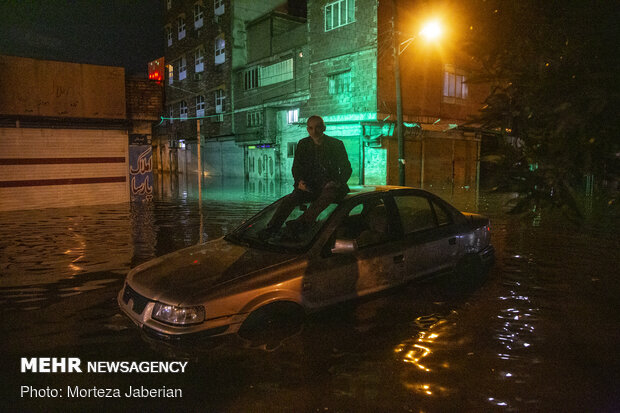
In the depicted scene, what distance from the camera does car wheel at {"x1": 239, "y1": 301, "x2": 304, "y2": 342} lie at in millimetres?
3789

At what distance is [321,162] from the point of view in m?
5.32

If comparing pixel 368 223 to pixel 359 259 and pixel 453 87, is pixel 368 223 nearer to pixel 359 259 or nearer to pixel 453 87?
pixel 359 259

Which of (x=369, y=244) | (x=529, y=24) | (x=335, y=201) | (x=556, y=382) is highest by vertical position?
(x=529, y=24)

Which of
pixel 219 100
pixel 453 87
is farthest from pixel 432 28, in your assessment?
pixel 219 100

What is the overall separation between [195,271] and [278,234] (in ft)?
3.33

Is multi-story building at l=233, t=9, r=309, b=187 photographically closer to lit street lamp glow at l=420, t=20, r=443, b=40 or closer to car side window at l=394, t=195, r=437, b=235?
lit street lamp glow at l=420, t=20, r=443, b=40

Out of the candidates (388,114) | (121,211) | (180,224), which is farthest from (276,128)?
(180,224)

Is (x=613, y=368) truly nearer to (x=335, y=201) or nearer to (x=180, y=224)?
(x=335, y=201)

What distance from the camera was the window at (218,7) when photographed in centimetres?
3501

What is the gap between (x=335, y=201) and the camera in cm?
458

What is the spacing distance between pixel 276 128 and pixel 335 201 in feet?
90.3

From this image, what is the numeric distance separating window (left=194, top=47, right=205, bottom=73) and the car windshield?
36.3m

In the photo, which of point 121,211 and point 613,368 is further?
point 121,211

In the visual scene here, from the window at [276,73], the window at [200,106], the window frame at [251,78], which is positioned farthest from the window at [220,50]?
the window at [276,73]
